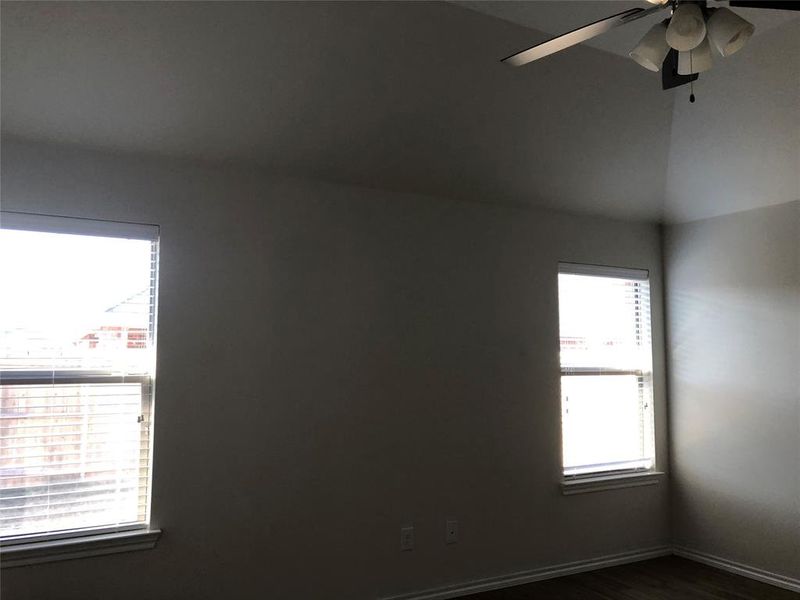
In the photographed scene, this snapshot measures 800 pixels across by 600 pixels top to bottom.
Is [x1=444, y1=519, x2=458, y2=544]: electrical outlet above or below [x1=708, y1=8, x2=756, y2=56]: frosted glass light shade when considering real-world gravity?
Result: below

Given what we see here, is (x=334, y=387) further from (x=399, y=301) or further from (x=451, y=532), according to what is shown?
(x=451, y=532)

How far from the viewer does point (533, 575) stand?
3965mm

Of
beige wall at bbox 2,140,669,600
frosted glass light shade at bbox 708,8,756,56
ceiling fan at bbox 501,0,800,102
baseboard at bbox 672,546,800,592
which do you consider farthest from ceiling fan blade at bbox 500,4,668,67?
baseboard at bbox 672,546,800,592

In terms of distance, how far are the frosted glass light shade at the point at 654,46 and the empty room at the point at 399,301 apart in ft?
0.04

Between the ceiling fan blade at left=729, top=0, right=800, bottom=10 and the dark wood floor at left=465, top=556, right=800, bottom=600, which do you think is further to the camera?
the dark wood floor at left=465, top=556, right=800, bottom=600

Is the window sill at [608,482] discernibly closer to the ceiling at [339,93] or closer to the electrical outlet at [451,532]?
the electrical outlet at [451,532]

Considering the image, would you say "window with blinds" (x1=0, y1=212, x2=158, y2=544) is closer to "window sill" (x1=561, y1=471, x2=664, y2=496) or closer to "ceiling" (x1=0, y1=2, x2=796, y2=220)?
"ceiling" (x1=0, y1=2, x2=796, y2=220)

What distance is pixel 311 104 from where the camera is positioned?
314cm

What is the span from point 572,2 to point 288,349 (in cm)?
209

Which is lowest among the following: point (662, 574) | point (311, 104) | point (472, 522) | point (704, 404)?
point (662, 574)

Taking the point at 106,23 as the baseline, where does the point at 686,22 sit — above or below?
below

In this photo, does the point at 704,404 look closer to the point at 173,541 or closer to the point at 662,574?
the point at 662,574

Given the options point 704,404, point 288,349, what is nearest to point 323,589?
point 288,349

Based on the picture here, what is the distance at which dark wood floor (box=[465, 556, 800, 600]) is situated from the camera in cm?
373
